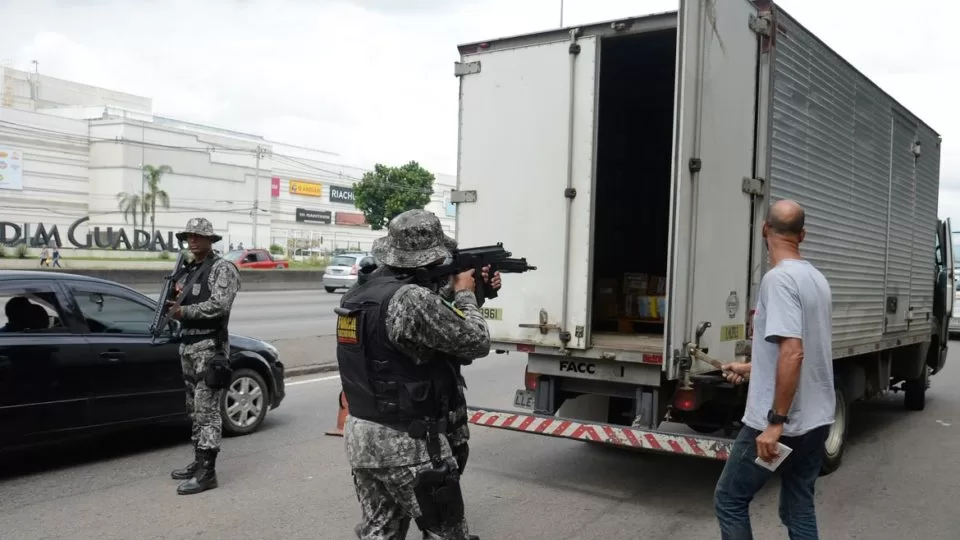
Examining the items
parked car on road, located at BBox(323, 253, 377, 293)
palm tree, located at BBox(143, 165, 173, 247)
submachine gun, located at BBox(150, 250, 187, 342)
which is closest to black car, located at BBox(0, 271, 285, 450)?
submachine gun, located at BBox(150, 250, 187, 342)

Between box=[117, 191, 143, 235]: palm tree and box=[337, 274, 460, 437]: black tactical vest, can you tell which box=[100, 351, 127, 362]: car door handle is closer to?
box=[337, 274, 460, 437]: black tactical vest

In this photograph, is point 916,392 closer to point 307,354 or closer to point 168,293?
point 307,354

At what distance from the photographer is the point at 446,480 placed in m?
3.12

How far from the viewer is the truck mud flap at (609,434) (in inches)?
192

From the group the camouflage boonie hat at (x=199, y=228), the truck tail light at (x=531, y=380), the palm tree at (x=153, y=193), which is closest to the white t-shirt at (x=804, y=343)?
the truck tail light at (x=531, y=380)

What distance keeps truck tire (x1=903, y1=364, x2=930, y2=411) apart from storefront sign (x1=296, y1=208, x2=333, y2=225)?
243ft

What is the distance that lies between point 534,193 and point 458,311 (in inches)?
111

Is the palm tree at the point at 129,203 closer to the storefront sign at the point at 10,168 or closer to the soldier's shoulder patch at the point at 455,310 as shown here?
the storefront sign at the point at 10,168

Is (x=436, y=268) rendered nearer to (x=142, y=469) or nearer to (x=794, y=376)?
(x=794, y=376)

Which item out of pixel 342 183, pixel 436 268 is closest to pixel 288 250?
pixel 342 183

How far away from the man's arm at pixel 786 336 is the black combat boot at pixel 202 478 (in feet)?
12.6

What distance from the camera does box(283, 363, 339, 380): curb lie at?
1082 cm

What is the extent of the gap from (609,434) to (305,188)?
7839 centimetres

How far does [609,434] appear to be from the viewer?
5.18 m
